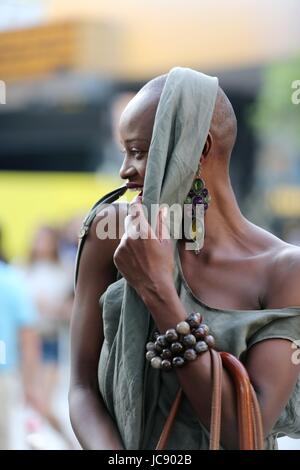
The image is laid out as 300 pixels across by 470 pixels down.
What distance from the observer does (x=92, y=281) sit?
7.92 feet

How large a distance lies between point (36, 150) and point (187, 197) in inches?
799

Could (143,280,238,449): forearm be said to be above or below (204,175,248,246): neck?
below

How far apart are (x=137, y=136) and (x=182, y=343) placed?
501 mm

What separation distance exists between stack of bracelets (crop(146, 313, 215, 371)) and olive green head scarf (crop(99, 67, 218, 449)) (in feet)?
0.25

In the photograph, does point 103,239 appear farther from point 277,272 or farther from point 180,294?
point 277,272

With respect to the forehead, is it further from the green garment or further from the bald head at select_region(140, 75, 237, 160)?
the green garment

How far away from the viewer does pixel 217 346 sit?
2211 millimetres

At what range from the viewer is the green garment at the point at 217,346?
221cm

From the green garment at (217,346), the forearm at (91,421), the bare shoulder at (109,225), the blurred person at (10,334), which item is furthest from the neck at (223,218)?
the blurred person at (10,334)

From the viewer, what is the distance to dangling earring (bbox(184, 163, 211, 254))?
229 centimetres

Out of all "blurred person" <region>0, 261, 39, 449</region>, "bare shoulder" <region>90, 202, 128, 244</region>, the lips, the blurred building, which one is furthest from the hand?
the blurred building

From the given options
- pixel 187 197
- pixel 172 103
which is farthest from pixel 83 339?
pixel 172 103

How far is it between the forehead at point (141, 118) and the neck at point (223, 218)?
223mm
